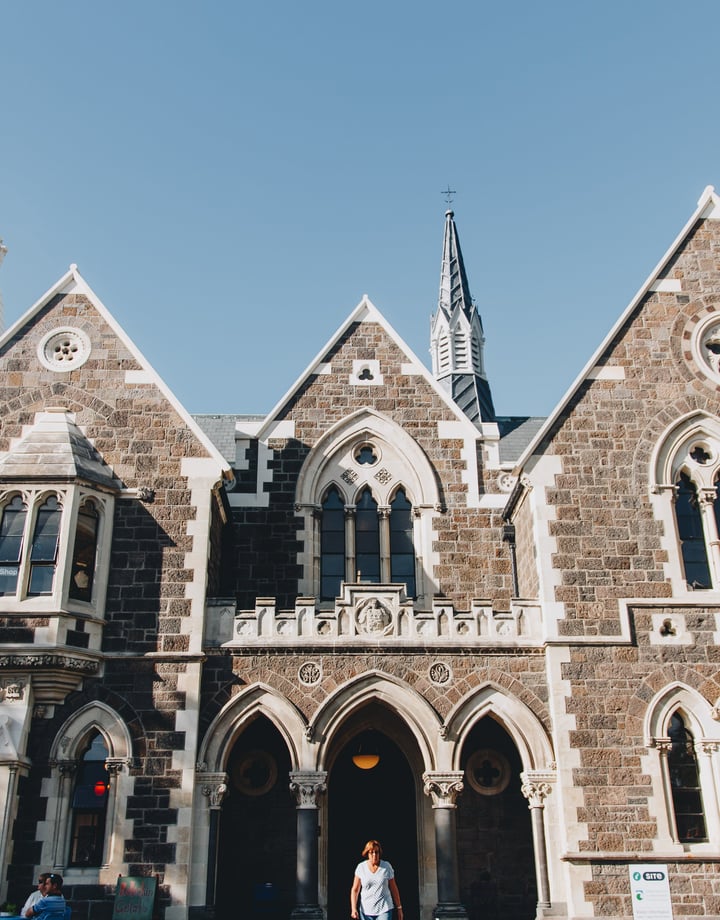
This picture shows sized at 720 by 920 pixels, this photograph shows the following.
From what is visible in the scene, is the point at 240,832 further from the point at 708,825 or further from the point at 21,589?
the point at 708,825

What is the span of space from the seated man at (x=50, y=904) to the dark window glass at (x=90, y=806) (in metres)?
4.00

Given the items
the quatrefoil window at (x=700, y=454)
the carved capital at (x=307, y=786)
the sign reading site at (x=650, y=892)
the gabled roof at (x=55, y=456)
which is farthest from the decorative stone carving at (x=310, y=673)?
the quatrefoil window at (x=700, y=454)

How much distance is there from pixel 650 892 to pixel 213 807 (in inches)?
258

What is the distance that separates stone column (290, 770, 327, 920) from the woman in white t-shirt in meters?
4.46

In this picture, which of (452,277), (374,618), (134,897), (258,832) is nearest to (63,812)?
(134,897)

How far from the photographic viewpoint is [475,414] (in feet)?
90.7

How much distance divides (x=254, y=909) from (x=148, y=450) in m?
7.99

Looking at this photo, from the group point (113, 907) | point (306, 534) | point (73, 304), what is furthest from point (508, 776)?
point (73, 304)

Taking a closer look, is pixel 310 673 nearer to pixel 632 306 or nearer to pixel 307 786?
pixel 307 786

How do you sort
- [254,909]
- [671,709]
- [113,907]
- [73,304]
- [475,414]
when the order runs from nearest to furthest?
[113,907] < [671,709] < [254,909] < [73,304] < [475,414]

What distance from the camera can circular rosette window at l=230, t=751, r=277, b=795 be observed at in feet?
58.6

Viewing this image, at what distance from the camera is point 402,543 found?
19.4 metres

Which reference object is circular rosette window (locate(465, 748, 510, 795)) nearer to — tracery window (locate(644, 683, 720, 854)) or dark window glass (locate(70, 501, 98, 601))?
tracery window (locate(644, 683, 720, 854))

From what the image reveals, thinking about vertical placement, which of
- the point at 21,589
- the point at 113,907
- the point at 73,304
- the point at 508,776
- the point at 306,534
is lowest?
the point at 113,907
